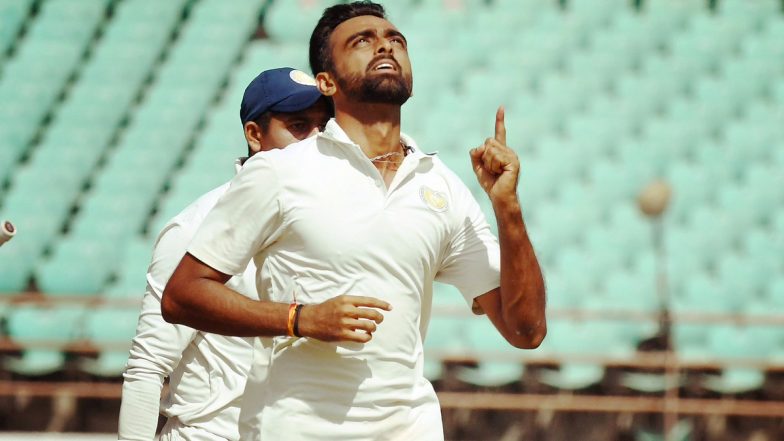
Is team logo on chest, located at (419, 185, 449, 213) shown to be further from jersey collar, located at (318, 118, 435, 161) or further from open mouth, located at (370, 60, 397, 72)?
open mouth, located at (370, 60, 397, 72)

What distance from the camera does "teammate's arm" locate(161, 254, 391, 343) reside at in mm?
2592

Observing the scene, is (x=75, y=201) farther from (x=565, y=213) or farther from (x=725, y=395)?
(x=725, y=395)

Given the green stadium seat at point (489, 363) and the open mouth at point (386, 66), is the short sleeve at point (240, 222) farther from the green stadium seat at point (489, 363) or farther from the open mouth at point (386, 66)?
the green stadium seat at point (489, 363)

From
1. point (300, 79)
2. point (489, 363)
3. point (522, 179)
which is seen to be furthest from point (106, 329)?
point (300, 79)

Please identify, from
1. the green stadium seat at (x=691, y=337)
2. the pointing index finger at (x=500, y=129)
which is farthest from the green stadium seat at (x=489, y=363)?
the pointing index finger at (x=500, y=129)

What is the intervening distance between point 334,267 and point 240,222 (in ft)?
0.80

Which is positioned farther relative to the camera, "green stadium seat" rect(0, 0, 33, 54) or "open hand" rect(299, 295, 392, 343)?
"green stadium seat" rect(0, 0, 33, 54)

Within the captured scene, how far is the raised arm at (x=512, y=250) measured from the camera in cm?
291

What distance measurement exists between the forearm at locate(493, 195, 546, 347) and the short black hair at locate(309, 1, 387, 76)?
638 mm

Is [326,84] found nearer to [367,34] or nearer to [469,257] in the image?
[367,34]

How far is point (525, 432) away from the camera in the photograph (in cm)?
937

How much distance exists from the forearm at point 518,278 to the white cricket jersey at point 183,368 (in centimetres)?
88

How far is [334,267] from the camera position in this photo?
9.16 feet

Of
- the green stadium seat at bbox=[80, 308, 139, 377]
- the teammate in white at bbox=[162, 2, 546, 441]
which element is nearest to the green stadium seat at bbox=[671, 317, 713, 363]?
the green stadium seat at bbox=[80, 308, 139, 377]
